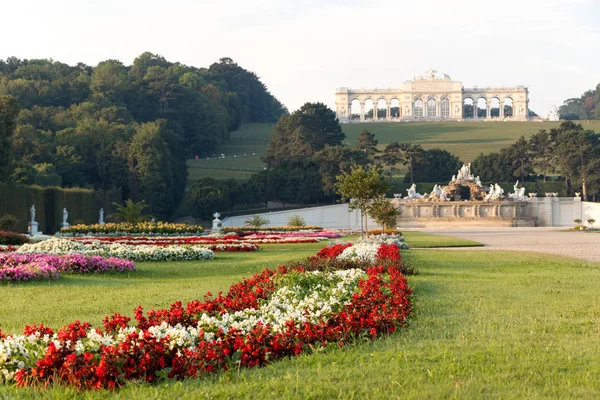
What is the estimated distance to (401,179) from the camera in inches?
2940

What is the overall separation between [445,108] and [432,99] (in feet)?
8.37

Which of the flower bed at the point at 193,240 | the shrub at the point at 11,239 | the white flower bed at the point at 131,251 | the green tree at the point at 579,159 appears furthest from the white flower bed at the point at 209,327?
the green tree at the point at 579,159

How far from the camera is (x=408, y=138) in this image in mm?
100875

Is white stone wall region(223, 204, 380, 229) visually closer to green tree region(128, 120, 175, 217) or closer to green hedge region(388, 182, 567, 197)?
green hedge region(388, 182, 567, 197)

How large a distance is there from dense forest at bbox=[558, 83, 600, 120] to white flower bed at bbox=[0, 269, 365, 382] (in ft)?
452

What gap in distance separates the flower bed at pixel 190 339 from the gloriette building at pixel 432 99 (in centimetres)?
12586

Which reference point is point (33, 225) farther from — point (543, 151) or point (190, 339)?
point (543, 151)

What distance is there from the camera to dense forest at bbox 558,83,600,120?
145250mm

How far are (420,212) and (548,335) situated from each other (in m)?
53.6

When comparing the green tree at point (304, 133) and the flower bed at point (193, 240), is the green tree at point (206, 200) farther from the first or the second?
the flower bed at point (193, 240)

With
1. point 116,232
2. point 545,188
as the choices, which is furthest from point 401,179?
point 116,232

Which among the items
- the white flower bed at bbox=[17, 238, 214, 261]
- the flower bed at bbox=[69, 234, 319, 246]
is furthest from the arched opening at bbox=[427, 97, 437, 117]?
the white flower bed at bbox=[17, 238, 214, 261]

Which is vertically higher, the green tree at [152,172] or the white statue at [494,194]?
the green tree at [152,172]

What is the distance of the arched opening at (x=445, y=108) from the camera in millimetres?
136500
